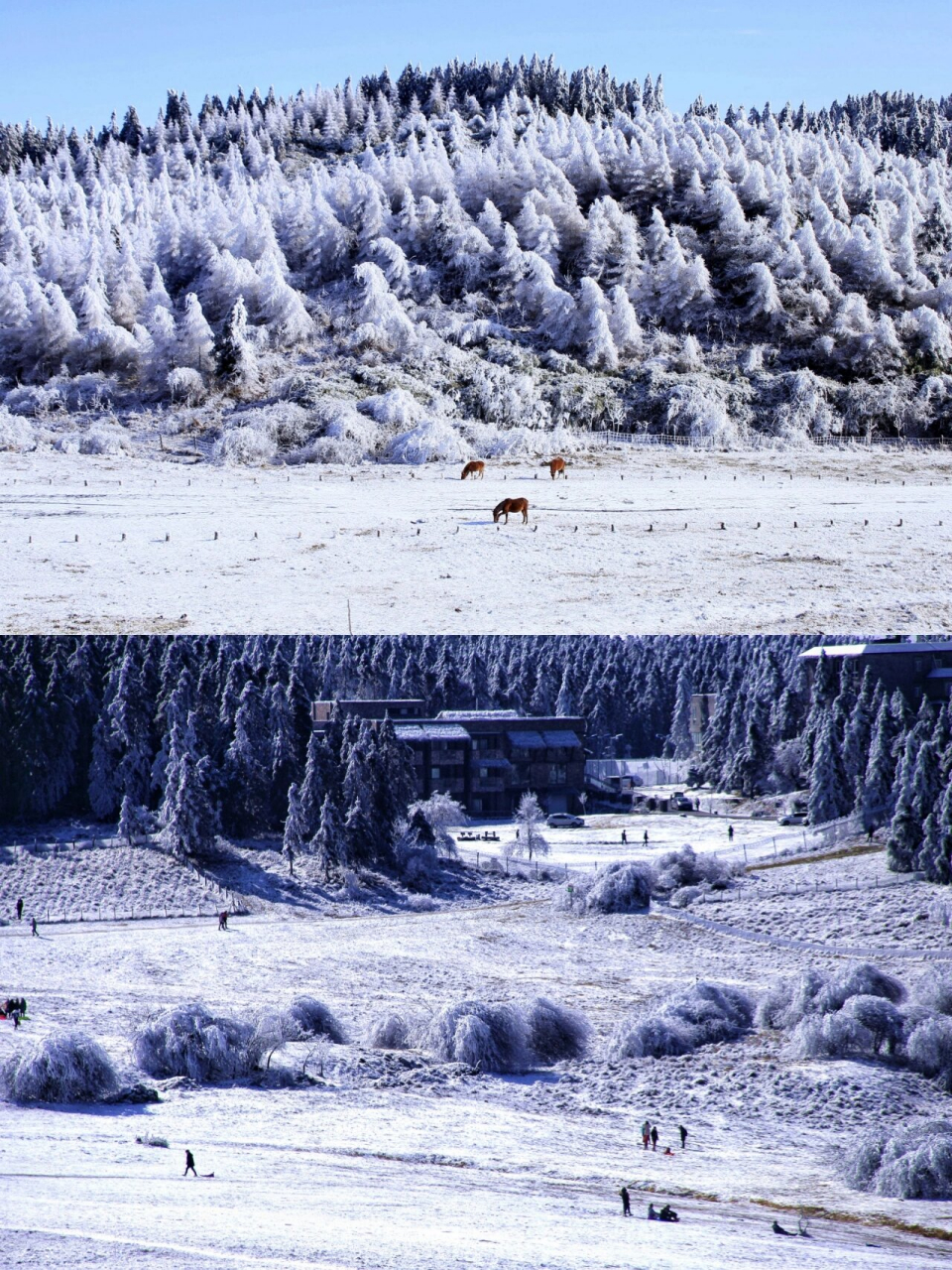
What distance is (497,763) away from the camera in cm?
3925

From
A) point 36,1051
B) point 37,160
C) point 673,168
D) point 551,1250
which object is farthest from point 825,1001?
point 37,160

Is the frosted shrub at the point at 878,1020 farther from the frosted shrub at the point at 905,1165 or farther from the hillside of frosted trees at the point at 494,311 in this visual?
the hillside of frosted trees at the point at 494,311

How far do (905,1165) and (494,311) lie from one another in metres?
30.9

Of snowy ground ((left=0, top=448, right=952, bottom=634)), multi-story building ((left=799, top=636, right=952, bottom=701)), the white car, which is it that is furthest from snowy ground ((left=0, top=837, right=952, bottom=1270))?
snowy ground ((left=0, top=448, right=952, bottom=634))

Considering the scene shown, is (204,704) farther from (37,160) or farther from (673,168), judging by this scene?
(37,160)

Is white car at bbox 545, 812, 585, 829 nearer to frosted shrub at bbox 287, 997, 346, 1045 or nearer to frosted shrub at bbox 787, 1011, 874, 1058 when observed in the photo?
frosted shrub at bbox 287, 997, 346, 1045

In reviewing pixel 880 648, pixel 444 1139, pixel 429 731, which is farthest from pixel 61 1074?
pixel 880 648

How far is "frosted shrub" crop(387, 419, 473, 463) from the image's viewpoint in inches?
1192

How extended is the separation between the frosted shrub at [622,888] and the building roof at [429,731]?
6036mm

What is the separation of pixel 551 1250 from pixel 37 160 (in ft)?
573

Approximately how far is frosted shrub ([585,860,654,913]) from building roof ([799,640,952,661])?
13375 mm

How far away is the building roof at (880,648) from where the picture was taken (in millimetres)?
24219

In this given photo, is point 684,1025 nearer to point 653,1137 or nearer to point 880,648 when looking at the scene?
point 653,1137

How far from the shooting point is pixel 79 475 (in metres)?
27.9
